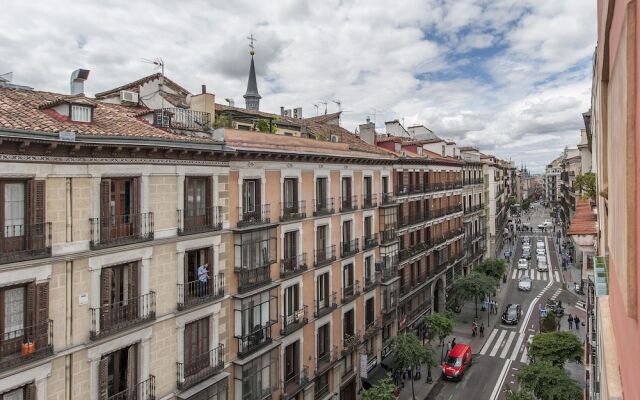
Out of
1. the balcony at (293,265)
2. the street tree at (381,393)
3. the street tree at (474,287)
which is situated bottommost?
the street tree at (381,393)

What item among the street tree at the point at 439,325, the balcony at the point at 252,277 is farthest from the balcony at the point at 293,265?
the street tree at the point at 439,325

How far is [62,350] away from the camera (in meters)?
13.8

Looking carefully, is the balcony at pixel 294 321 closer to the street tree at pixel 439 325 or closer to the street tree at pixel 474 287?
the street tree at pixel 439 325

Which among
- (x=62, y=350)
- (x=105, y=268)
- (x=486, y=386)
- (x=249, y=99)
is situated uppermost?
(x=249, y=99)

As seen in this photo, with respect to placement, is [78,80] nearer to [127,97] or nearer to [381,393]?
[127,97]

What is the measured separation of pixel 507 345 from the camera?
39.0 metres

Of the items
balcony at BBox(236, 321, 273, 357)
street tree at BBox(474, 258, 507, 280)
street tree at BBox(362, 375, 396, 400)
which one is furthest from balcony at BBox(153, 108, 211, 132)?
street tree at BBox(474, 258, 507, 280)

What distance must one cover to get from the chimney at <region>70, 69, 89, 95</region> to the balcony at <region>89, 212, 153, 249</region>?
308 inches

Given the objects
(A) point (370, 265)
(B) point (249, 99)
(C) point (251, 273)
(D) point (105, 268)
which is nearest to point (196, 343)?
(C) point (251, 273)

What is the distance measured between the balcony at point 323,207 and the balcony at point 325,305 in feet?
17.0

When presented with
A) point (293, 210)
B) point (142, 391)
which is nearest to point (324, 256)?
point (293, 210)

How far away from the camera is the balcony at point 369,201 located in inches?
1249

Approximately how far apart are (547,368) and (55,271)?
2435cm

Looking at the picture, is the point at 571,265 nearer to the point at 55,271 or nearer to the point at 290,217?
the point at 290,217
